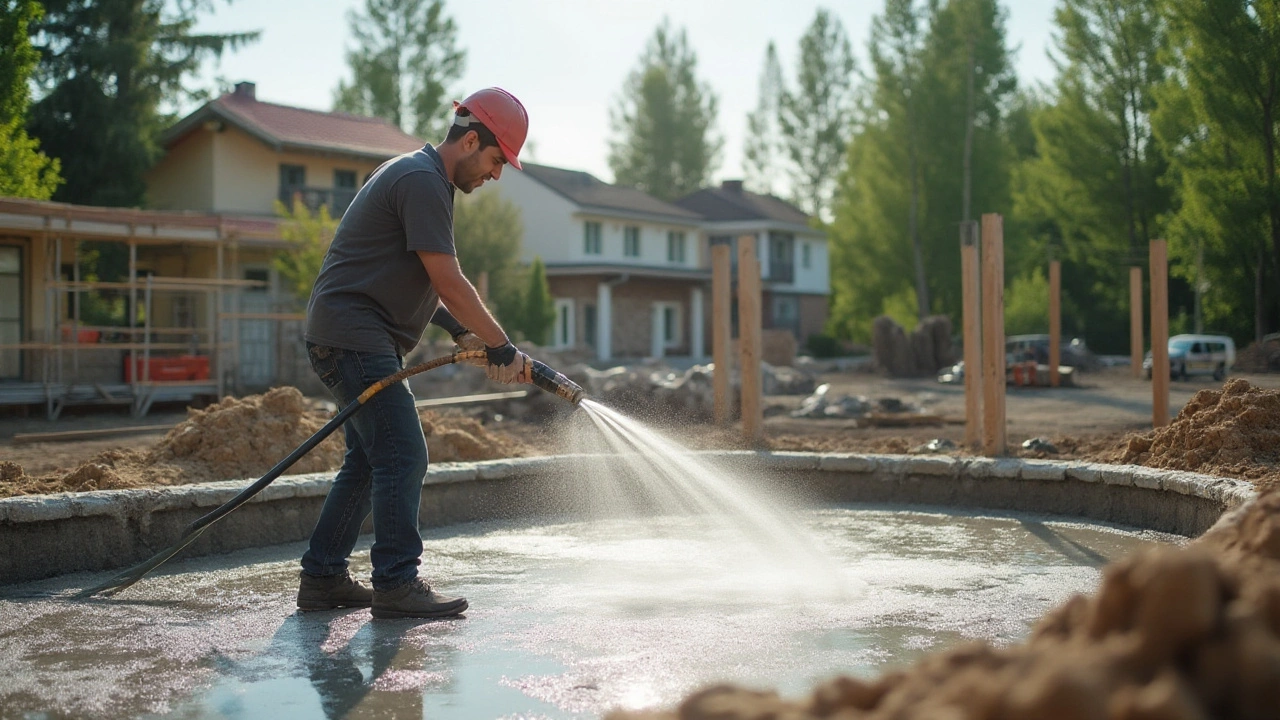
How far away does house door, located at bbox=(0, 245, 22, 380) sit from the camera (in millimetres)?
19812

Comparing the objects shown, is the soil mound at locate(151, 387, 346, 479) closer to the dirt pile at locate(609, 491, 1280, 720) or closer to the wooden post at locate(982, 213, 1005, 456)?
the wooden post at locate(982, 213, 1005, 456)

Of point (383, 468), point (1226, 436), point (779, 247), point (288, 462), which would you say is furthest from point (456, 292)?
point (779, 247)

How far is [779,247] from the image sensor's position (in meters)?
53.1

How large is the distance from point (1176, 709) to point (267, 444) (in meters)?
6.87

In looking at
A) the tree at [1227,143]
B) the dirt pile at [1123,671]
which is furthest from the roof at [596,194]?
the dirt pile at [1123,671]

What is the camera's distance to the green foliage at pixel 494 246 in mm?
31812

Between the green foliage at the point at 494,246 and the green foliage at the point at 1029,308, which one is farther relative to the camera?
the green foliage at the point at 1029,308

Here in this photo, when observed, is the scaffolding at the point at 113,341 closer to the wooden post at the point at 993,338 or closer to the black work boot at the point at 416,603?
the wooden post at the point at 993,338

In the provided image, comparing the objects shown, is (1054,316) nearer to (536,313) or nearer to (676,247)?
(536,313)

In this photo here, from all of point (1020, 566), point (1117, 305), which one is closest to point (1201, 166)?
point (1117, 305)

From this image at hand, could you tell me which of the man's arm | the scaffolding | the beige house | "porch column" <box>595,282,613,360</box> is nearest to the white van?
Answer: "porch column" <box>595,282,613,360</box>

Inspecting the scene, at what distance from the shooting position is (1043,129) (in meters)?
36.4

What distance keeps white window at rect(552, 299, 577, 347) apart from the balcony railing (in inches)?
410

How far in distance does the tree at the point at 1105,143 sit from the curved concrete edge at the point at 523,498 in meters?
27.4
